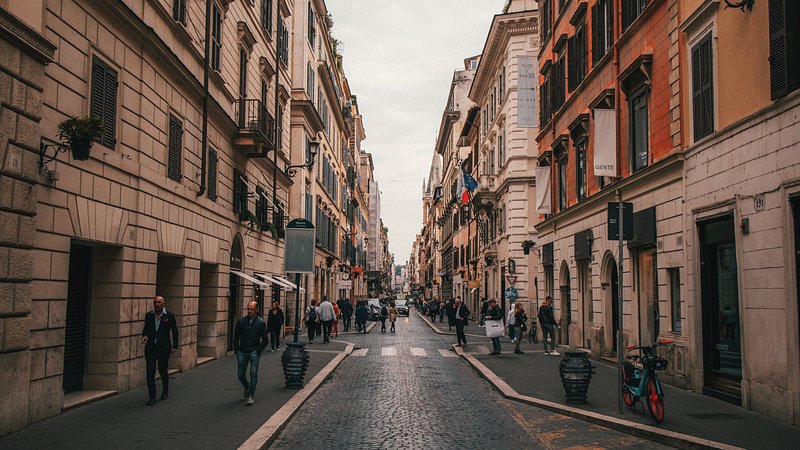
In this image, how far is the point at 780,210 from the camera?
36.5ft

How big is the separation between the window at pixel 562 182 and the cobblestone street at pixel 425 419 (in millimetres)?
9468

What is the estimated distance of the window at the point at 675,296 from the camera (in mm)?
15602

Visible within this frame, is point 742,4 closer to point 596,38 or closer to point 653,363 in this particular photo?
point 653,363

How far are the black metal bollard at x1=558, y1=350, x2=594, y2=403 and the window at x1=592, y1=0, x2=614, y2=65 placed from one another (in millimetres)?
10798

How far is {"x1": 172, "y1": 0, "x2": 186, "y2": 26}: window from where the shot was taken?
16422mm

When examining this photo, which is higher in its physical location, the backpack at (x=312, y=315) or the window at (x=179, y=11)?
the window at (x=179, y=11)

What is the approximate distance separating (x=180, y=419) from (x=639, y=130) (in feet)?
41.7

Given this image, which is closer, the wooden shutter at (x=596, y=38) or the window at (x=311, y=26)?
the wooden shutter at (x=596, y=38)

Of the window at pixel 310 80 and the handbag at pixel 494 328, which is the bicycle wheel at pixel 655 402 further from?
the window at pixel 310 80

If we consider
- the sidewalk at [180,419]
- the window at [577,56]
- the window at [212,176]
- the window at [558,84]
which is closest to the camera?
the sidewalk at [180,419]

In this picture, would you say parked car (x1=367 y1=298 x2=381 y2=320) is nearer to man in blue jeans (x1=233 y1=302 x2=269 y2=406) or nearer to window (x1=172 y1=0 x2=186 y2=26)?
window (x1=172 y1=0 x2=186 y2=26)

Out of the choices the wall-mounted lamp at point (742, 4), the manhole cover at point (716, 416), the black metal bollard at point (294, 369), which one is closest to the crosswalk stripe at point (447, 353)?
the black metal bollard at point (294, 369)

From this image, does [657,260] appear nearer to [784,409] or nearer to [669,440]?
[784,409]

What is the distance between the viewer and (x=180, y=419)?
10789mm
